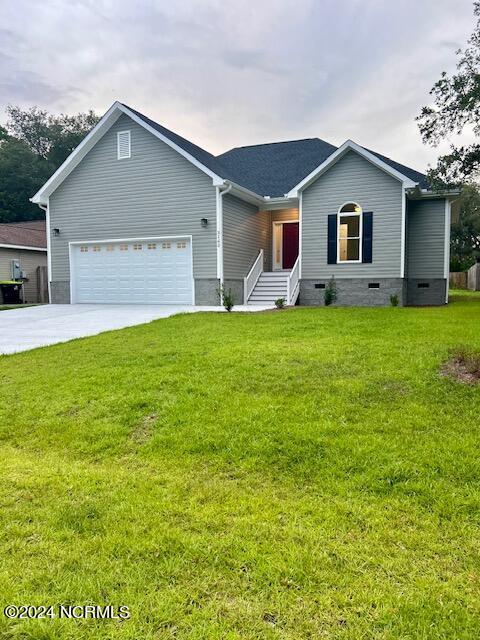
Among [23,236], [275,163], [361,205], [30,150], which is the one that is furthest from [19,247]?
[30,150]

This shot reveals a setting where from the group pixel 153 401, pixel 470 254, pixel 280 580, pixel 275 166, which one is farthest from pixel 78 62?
pixel 470 254

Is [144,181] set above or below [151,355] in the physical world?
above

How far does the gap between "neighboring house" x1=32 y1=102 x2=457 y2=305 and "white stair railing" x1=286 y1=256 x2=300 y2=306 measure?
6 cm

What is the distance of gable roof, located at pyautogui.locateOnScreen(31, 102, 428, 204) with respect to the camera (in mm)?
13875

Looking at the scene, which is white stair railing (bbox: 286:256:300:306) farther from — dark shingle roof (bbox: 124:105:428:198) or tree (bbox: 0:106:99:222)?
tree (bbox: 0:106:99:222)

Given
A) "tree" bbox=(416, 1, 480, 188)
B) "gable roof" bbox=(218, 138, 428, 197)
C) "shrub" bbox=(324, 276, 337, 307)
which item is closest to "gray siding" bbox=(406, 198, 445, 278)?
"gable roof" bbox=(218, 138, 428, 197)

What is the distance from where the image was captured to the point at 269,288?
15.1 meters

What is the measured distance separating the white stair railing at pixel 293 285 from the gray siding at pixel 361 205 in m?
0.26

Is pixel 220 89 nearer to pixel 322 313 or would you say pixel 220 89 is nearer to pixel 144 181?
pixel 144 181

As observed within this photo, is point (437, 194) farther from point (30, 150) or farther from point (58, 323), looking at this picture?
point (30, 150)

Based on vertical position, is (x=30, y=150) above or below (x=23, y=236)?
above

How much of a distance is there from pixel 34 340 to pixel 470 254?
38431mm

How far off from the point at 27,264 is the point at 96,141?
8.91 meters

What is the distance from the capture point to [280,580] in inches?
80.7
